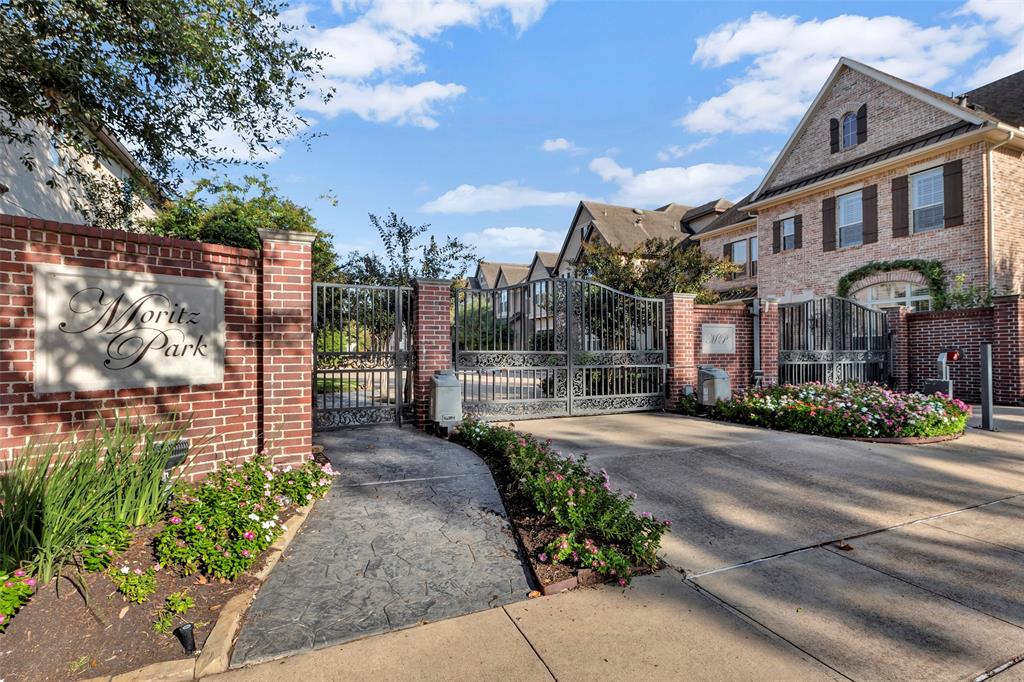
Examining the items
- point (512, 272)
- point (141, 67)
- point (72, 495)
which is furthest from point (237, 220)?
point (512, 272)

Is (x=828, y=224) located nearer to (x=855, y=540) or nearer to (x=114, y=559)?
(x=855, y=540)

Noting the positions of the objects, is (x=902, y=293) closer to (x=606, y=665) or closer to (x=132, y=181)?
(x=606, y=665)

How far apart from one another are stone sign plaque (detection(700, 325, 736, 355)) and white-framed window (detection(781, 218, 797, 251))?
34.9 ft

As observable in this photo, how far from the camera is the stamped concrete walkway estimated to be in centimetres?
280

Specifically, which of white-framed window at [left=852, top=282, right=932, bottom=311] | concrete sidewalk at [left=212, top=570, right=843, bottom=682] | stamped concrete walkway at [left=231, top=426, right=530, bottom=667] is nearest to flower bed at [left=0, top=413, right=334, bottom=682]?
stamped concrete walkway at [left=231, top=426, right=530, bottom=667]

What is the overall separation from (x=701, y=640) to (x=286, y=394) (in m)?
4.17

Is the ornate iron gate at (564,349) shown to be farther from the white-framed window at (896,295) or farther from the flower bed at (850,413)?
the white-framed window at (896,295)

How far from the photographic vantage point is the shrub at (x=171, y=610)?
271 centimetres

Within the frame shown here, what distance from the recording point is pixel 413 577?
3.29 meters

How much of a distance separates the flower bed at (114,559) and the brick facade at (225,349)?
1.30ft

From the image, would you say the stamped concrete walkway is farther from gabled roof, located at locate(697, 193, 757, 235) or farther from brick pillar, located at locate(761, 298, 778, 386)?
gabled roof, located at locate(697, 193, 757, 235)

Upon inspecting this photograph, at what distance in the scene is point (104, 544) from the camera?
119 inches

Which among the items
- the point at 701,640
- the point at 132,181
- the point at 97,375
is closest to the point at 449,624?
the point at 701,640

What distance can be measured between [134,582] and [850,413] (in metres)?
9.31
